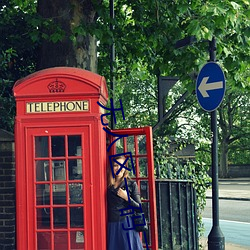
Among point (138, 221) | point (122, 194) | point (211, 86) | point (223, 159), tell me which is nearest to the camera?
point (122, 194)

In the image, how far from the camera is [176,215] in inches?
343

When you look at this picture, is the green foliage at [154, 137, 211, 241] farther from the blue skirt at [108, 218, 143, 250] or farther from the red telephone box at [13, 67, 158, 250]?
the red telephone box at [13, 67, 158, 250]

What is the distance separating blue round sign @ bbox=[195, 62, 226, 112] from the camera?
26.9 ft

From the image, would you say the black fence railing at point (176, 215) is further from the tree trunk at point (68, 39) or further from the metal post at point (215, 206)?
the tree trunk at point (68, 39)

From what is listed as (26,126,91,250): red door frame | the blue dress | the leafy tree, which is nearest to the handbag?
the blue dress

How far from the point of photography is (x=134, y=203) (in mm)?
6324

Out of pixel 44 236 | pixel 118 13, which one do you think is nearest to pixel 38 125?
pixel 44 236

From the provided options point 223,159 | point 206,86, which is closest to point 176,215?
point 206,86

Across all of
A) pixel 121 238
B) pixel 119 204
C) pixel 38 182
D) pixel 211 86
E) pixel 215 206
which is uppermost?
pixel 211 86

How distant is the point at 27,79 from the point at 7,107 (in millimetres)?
3522

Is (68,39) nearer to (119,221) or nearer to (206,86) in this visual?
(206,86)

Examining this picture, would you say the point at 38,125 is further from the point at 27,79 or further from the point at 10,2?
the point at 10,2

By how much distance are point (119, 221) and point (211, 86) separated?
2.85 meters

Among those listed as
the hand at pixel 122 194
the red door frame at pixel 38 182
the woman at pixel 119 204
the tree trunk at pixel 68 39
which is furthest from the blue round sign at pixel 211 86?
the red door frame at pixel 38 182
